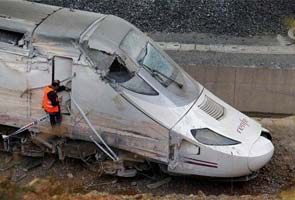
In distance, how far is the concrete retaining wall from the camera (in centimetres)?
1447

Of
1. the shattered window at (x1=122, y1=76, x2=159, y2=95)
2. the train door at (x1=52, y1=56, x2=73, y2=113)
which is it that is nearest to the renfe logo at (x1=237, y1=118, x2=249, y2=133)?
the shattered window at (x1=122, y1=76, x2=159, y2=95)

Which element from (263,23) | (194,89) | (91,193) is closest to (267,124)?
(194,89)

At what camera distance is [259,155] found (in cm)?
954

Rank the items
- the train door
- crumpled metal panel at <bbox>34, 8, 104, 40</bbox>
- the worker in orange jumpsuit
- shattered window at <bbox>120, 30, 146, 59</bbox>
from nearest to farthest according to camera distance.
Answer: the worker in orange jumpsuit, the train door, crumpled metal panel at <bbox>34, 8, 104, 40</bbox>, shattered window at <bbox>120, 30, 146, 59</bbox>

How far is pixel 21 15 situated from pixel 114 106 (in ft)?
8.38

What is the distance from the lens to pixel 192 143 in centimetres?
937

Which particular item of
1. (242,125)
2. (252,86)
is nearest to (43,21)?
(242,125)

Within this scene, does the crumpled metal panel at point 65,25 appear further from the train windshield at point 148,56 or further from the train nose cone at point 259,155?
the train nose cone at point 259,155

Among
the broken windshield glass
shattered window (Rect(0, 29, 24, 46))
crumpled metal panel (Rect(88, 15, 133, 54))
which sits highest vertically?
crumpled metal panel (Rect(88, 15, 133, 54))

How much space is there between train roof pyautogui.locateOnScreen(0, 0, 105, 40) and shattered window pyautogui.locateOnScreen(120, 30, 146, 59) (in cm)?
70

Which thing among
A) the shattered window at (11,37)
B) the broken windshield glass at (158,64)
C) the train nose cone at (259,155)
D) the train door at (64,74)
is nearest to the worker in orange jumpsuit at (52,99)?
the train door at (64,74)

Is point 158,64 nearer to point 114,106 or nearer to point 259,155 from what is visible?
point 114,106

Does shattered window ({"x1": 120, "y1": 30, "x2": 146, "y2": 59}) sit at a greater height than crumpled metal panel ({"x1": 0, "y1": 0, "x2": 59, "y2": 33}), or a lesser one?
lesser

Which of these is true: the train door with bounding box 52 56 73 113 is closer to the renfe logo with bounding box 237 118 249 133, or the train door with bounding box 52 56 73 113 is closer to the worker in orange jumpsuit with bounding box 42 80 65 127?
the worker in orange jumpsuit with bounding box 42 80 65 127
